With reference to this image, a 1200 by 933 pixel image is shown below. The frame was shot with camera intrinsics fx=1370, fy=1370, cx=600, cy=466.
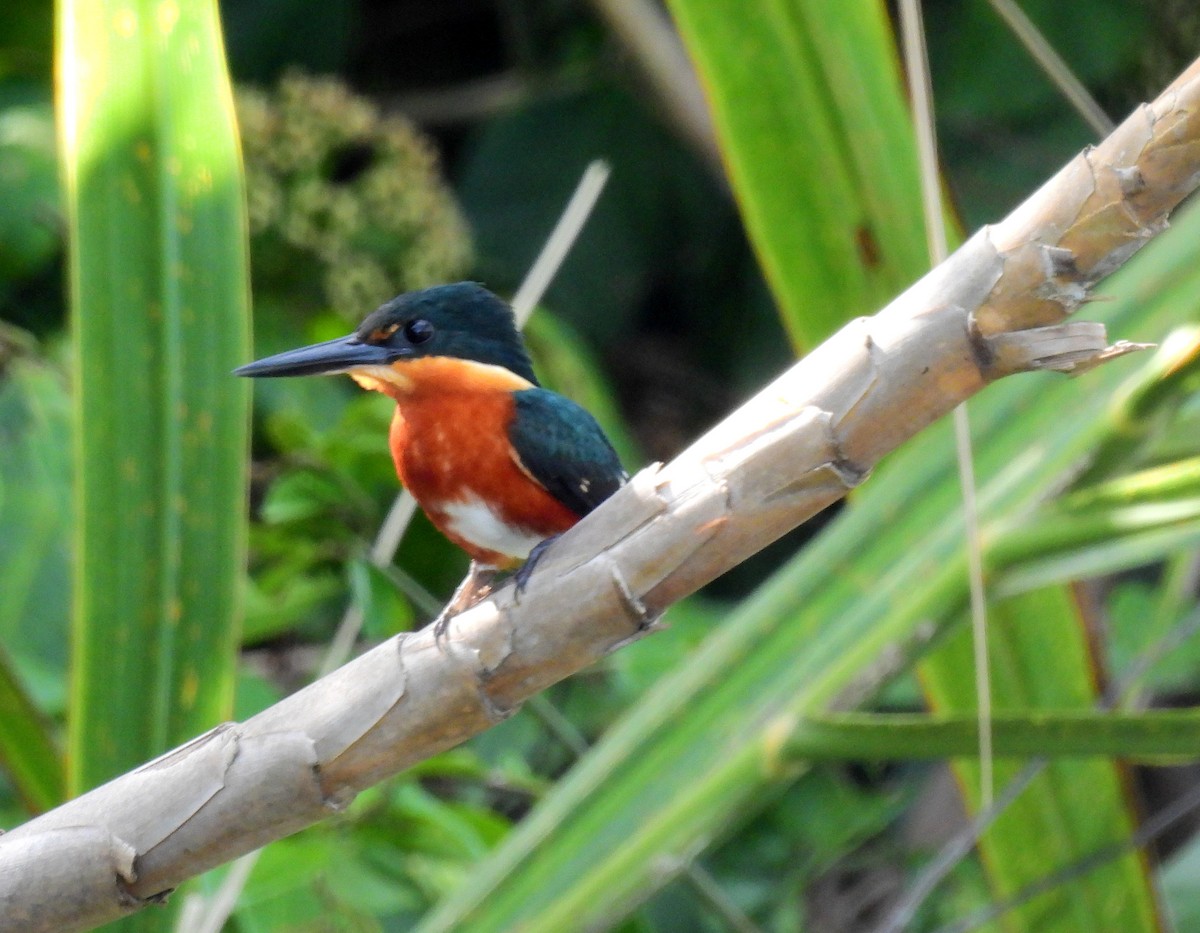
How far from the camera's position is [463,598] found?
1.15m

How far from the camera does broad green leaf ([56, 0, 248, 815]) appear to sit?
3.55 feet

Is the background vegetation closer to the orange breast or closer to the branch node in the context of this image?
the orange breast

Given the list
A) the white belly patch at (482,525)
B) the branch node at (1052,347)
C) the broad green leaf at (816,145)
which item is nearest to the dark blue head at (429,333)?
the white belly patch at (482,525)

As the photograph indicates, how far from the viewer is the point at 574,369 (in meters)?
2.13

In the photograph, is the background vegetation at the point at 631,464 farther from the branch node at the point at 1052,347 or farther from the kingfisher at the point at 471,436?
the branch node at the point at 1052,347

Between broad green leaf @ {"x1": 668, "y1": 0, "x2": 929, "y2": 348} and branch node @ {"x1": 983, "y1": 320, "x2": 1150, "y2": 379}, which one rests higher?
broad green leaf @ {"x1": 668, "y1": 0, "x2": 929, "y2": 348}

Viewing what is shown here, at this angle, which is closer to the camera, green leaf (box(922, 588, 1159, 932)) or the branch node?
the branch node

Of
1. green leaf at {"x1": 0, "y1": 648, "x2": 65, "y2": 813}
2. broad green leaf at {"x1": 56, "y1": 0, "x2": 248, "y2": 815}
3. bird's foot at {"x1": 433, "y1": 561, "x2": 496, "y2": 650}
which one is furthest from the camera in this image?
green leaf at {"x1": 0, "y1": 648, "x2": 65, "y2": 813}

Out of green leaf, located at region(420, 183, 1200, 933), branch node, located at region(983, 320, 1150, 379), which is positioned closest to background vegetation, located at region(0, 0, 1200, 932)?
green leaf, located at region(420, 183, 1200, 933)

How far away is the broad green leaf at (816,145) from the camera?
3.82ft

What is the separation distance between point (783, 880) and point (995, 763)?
73cm

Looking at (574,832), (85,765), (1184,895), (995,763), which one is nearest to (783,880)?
(1184,895)

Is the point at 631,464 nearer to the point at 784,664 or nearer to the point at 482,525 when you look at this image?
the point at 482,525

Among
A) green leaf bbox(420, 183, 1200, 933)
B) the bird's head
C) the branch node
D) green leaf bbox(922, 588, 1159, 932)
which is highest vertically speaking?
the bird's head
